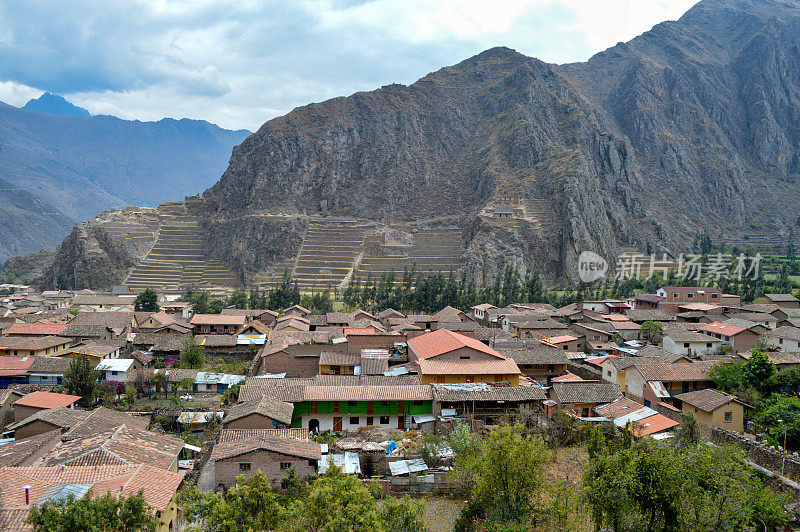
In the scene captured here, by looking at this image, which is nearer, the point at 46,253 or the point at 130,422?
the point at 130,422

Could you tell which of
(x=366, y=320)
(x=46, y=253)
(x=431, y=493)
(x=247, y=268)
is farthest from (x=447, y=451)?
(x=46, y=253)

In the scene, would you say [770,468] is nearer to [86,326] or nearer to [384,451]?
[384,451]

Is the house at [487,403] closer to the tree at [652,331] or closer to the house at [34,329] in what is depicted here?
the tree at [652,331]

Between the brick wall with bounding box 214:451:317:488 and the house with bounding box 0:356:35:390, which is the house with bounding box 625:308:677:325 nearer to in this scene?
the brick wall with bounding box 214:451:317:488

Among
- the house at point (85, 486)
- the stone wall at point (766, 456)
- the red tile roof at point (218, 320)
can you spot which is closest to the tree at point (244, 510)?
the house at point (85, 486)

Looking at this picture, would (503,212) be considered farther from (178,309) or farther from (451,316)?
(178,309)

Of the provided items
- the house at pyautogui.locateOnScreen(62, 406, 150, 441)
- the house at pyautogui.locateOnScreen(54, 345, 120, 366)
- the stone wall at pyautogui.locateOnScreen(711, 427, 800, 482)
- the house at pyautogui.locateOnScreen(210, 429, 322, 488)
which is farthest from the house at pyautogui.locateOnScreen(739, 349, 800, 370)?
the house at pyautogui.locateOnScreen(54, 345, 120, 366)
